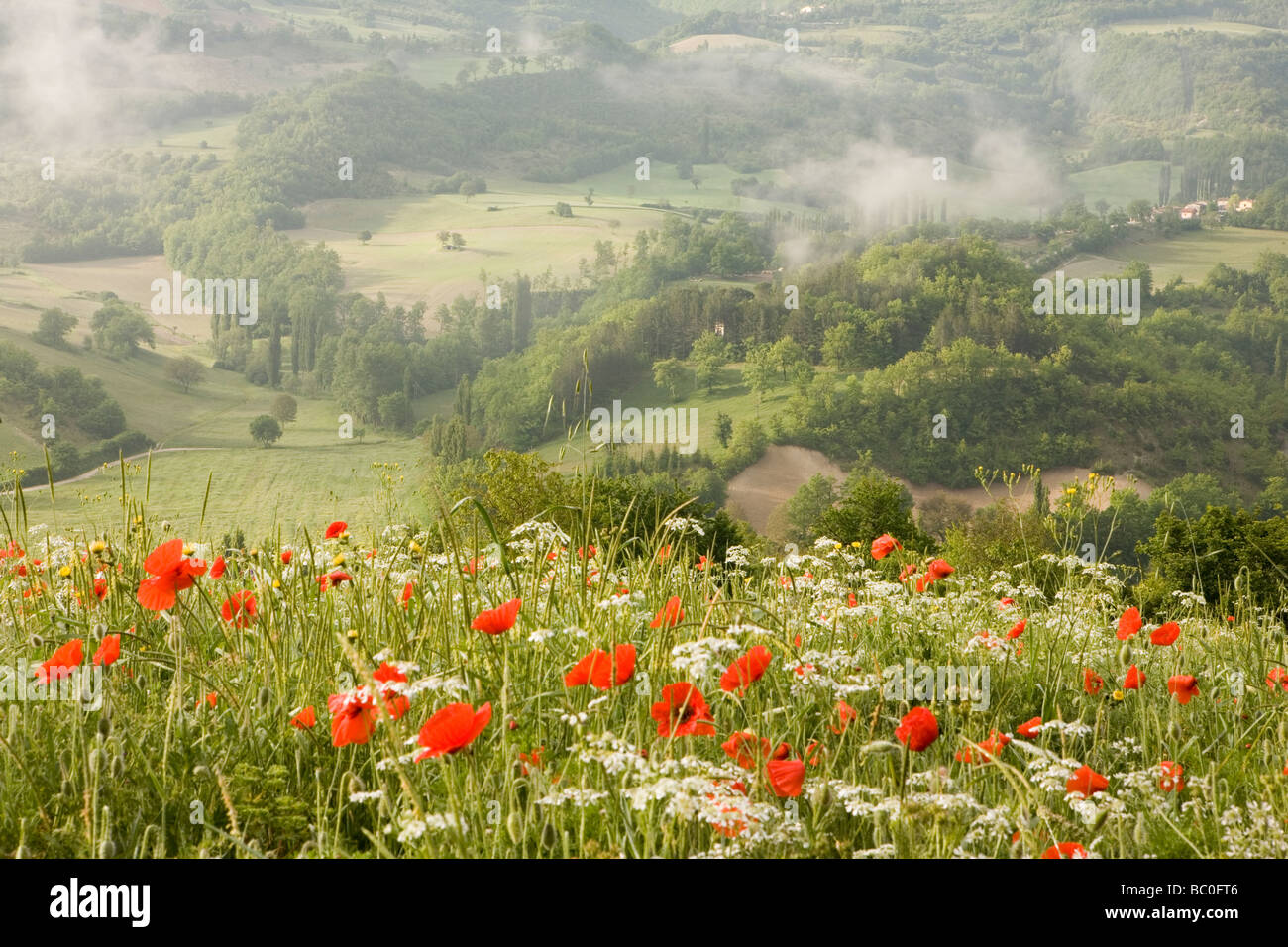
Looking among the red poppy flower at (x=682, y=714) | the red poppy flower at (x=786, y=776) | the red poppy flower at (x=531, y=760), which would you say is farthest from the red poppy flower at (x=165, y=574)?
the red poppy flower at (x=786, y=776)

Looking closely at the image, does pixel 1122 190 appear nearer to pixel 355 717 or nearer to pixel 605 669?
pixel 605 669

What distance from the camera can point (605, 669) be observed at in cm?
207

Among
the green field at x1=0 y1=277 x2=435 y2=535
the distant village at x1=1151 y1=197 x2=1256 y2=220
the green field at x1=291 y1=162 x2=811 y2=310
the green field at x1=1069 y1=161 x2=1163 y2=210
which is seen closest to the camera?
the green field at x1=0 y1=277 x2=435 y2=535

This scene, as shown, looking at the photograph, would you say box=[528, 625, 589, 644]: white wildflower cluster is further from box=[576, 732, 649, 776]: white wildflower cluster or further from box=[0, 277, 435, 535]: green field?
box=[0, 277, 435, 535]: green field

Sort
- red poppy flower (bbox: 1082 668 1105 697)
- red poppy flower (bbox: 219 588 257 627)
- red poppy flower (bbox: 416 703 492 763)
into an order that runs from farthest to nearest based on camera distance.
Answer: red poppy flower (bbox: 1082 668 1105 697)
red poppy flower (bbox: 219 588 257 627)
red poppy flower (bbox: 416 703 492 763)

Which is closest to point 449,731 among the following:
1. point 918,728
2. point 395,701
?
point 395,701

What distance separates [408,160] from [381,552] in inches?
8079

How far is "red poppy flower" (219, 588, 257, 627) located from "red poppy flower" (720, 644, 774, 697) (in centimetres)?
148

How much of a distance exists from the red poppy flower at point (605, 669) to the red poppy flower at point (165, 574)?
0.91 m

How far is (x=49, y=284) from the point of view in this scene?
141 m

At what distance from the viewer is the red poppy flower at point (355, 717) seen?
1785mm

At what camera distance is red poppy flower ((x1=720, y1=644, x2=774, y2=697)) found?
2062mm

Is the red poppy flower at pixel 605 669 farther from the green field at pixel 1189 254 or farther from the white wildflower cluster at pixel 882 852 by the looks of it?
the green field at pixel 1189 254

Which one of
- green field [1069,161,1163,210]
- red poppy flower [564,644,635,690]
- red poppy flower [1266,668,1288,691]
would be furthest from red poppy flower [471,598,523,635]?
green field [1069,161,1163,210]
